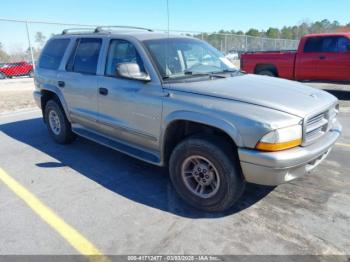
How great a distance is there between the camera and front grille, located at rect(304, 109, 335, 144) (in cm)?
323

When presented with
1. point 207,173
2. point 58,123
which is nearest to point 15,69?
point 58,123

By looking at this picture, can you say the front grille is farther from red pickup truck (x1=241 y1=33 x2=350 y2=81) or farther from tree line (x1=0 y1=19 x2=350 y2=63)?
tree line (x1=0 y1=19 x2=350 y2=63)

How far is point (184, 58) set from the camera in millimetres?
4320

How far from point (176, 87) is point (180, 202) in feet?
4.30

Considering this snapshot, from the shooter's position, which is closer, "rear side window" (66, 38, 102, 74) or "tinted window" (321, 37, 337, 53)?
"rear side window" (66, 38, 102, 74)

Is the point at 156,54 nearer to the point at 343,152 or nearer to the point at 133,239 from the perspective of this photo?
the point at 133,239

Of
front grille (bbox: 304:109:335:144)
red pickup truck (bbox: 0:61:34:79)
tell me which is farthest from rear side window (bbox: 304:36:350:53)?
red pickup truck (bbox: 0:61:34:79)

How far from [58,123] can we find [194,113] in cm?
342

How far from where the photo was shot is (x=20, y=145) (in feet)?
20.1

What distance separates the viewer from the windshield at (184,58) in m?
4.04

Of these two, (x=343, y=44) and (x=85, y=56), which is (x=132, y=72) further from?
(x=343, y=44)

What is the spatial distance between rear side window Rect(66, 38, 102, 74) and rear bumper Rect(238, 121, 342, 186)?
2.73m

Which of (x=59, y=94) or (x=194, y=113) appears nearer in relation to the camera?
(x=194, y=113)

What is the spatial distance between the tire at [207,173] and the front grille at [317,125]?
741 millimetres
